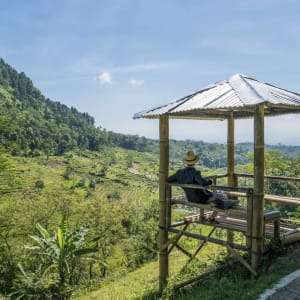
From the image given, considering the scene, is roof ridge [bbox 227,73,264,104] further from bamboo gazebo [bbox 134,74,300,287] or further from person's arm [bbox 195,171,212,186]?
person's arm [bbox 195,171,212,186]

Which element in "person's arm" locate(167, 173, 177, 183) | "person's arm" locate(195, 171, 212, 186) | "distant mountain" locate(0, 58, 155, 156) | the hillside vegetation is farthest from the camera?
"distant mountain" locate(0, 58, 155, 156)

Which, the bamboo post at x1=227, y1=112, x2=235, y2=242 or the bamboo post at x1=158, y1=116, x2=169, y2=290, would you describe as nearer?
the bamboo post at x1=158, y1=116, x2=169, y2=290

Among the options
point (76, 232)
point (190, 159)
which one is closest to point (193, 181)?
point (190, 159)

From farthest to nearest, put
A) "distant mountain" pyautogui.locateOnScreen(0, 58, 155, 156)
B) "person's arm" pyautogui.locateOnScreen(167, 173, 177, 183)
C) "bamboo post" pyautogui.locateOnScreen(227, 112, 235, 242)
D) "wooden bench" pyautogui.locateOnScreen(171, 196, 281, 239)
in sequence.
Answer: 1. "distant mountain" pyautogui.locateOnScreen(0, 58, 155, 156)
2. "bamboo post" pyautogui.locateOnScreen(227, 112, 235, 242)
3. "person's arm" pyautogui.locateOnScreen(167, 173, 177, 183)
4. "wooden bench" pyautogui.locateOnScreen(171, 196, 281, 239)

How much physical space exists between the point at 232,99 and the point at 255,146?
2.50 feet

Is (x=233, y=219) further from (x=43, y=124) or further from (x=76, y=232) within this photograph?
(x=43, y=124)

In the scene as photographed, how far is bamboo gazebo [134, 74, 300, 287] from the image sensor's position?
473cm

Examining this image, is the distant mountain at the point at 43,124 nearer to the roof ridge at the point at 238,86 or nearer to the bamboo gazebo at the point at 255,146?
the bamboo gazebo at the point at 255,146

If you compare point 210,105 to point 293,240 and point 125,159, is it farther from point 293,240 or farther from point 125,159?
point 125,159

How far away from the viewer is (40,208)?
62.7 ft

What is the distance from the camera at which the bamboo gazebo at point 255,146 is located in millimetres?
4727

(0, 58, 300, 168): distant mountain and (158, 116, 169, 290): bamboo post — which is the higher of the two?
(0, 58, 300, 168): distant mountain

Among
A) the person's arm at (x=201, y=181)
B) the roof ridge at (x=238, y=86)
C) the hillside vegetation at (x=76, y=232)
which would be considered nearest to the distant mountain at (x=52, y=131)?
the hillside vegetation at (x=76, y=232)

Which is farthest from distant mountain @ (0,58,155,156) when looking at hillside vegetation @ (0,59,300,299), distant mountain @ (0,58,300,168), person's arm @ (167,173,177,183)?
person's arm @ (167,173,177,183)
